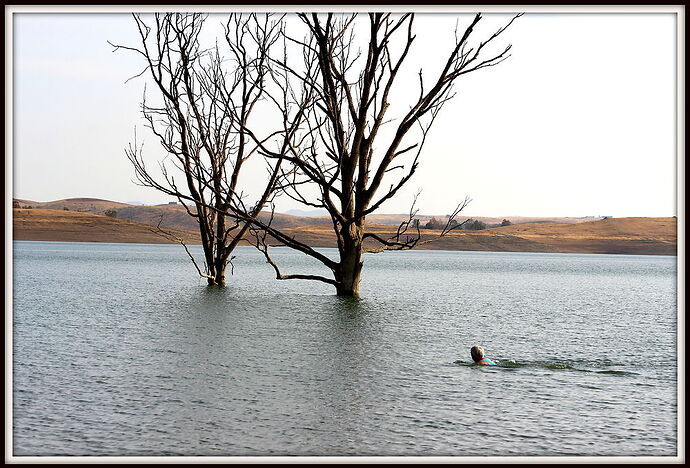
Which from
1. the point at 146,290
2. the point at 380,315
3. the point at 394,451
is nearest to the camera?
the point at 394,451

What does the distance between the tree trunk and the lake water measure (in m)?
0.55

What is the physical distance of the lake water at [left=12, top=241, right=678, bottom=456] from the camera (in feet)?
34.9

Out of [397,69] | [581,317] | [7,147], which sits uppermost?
[397,69]

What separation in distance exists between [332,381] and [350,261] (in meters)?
13.3

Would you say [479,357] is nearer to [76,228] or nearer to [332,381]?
[332,381]

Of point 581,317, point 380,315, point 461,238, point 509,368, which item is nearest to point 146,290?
point 380,315

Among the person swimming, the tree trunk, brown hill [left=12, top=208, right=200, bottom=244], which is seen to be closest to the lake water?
the person swimming

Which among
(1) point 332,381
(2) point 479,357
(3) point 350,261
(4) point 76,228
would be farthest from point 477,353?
(4) point 76,228

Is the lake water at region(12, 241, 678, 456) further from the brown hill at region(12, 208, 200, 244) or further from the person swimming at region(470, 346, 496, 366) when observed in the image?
the brown hill at region(12, 208, 200, 244)

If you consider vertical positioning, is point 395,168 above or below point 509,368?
above

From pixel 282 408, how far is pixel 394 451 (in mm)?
2480

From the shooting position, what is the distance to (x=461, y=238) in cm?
14775

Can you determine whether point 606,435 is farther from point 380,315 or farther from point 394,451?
point 380,315

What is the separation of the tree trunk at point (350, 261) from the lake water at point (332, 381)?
552 mm
